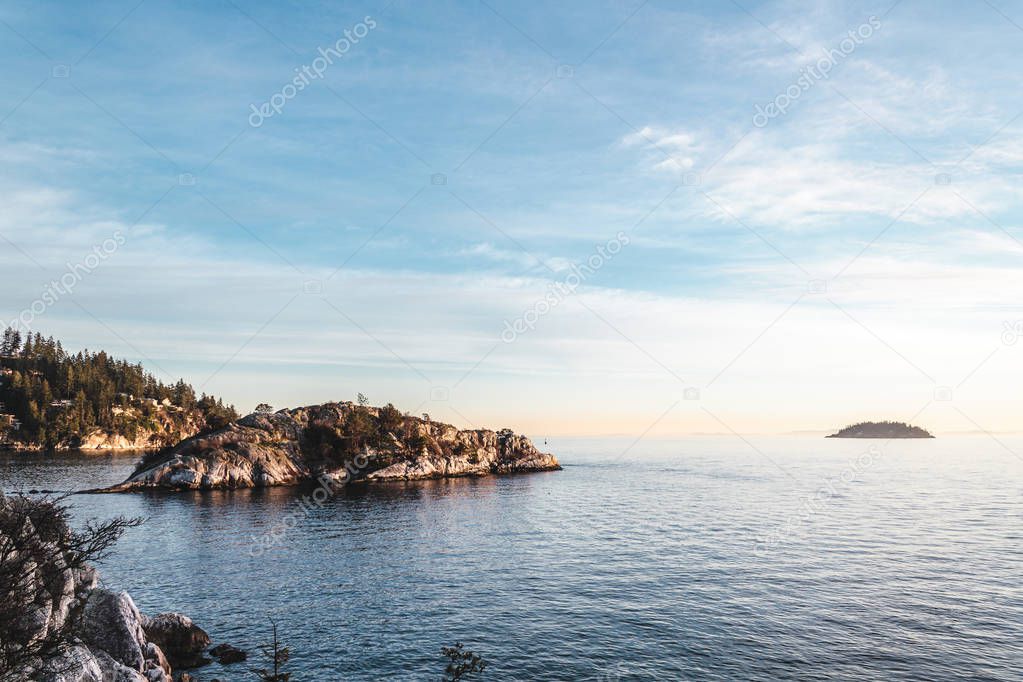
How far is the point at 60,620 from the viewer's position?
2878cm

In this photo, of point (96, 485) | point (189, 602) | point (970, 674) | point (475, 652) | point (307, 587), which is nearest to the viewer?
point (970, 674)

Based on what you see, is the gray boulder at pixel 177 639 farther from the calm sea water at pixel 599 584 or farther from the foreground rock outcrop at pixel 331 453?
the foreground rock outcrop at pixel 331 453

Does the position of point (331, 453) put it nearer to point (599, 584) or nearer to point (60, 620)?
point (599, 584)

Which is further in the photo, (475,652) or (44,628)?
(475,652)

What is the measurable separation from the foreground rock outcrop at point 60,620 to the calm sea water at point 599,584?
15.5ft

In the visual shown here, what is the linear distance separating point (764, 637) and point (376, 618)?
2828 cm

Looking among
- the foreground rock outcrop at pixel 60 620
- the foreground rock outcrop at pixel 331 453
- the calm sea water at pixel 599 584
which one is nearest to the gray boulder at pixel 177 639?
the foreground rock outcrop at pixel 60 620

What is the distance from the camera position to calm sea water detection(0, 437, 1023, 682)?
121 ft

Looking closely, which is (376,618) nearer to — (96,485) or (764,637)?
(764,637)

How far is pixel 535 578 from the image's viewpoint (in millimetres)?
55531

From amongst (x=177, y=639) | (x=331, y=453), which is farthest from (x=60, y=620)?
(x=331, y=453)

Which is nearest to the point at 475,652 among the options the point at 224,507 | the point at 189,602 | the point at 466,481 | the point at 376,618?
the point at 376,618

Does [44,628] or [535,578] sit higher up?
[44,628]

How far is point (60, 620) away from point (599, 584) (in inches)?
1562
